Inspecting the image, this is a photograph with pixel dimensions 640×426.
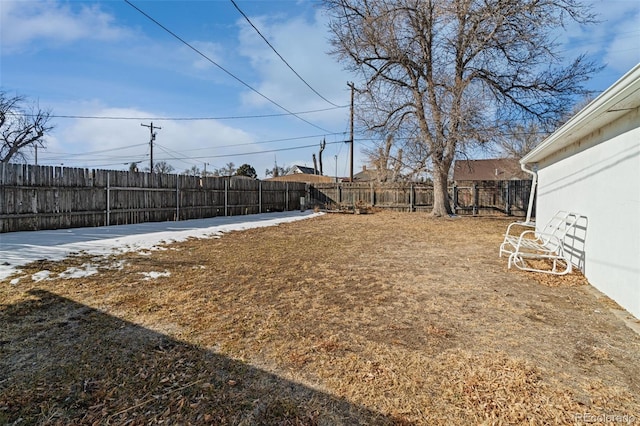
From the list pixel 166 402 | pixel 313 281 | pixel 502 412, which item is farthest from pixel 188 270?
pixel 502 412

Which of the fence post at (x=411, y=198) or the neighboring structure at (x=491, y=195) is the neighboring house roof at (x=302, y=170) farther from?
the neighboring structure at (x=491, y=195)

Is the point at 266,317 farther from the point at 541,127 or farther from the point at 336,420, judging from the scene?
the point at 541,127

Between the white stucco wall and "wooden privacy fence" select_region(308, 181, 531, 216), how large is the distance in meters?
11.1

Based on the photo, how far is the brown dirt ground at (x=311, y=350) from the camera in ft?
5.45

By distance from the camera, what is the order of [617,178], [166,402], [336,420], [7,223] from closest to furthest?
[336,420] → [166,402] → [617,178] → [7,223]

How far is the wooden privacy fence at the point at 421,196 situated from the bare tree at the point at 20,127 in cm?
2182

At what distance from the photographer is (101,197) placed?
900 cm

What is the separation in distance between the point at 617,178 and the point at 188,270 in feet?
18.4

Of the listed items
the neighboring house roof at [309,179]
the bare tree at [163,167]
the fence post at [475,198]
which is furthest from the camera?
the bare tree at [163,167]

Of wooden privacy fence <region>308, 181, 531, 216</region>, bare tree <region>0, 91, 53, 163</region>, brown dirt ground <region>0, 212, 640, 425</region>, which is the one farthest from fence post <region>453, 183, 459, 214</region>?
bare tree <region>0, 91, 53, 163</region>

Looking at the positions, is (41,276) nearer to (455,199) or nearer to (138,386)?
(138,386)

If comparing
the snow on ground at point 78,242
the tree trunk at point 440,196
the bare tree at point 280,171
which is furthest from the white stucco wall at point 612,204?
the bare tree at point 280,171

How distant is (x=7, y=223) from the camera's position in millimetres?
7277

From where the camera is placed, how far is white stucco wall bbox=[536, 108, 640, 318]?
10.3 ft
